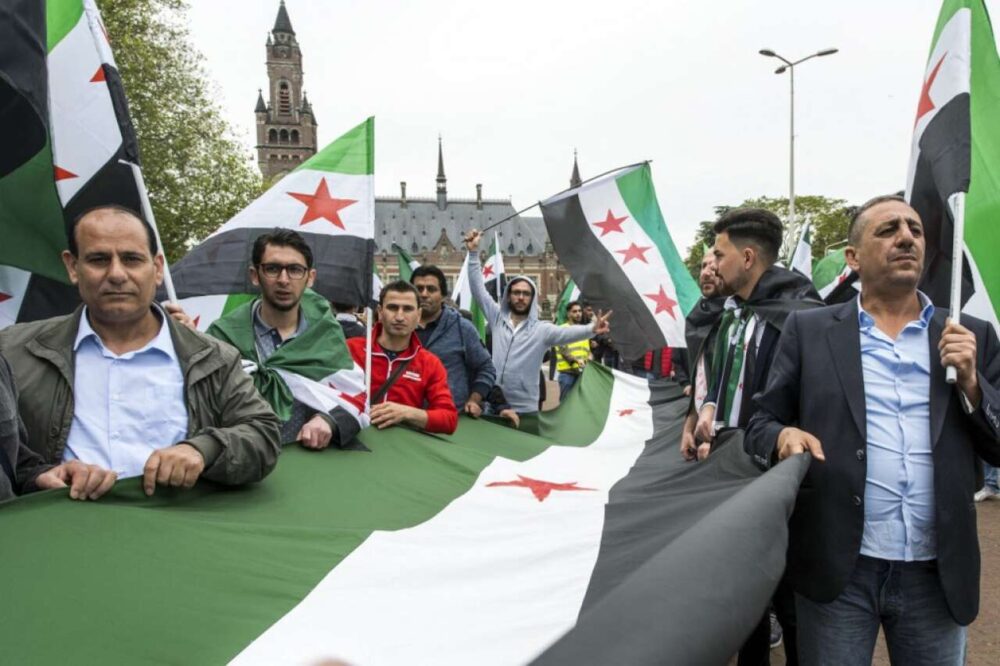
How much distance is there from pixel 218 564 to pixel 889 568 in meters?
1.94

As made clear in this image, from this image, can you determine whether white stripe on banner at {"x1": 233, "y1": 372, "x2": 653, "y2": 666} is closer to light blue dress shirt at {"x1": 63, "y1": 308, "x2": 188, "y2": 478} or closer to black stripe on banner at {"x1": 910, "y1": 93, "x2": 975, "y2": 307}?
light blue dress shirt at {"x1": 63, "y1": 308, "x2": 188, "y2": 478}

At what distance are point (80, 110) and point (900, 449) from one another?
3.49m

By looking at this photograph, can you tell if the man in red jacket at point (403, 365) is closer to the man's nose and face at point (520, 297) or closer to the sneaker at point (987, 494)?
the man's nose and face at point (520, 297)

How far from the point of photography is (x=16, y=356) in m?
2.23

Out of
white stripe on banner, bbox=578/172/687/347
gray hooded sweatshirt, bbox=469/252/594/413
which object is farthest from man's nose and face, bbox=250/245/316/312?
white stripe on banner, bbox=578/172/687/347

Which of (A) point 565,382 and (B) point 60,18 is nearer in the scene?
(B) point 60,18

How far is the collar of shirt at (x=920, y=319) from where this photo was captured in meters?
2.21

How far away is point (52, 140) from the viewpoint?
9.89 ft

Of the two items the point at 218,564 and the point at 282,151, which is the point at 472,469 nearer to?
the point at 218,564

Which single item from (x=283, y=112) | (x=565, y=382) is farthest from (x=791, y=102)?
(x=283, y=112)

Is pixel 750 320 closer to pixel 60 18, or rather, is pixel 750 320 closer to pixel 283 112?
pixel 60 18

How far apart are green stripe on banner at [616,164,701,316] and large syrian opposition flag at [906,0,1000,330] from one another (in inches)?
128

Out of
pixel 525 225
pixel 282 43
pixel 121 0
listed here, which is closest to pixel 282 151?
pixel 282 43

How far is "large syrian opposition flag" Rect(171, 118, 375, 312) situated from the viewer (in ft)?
14.3
